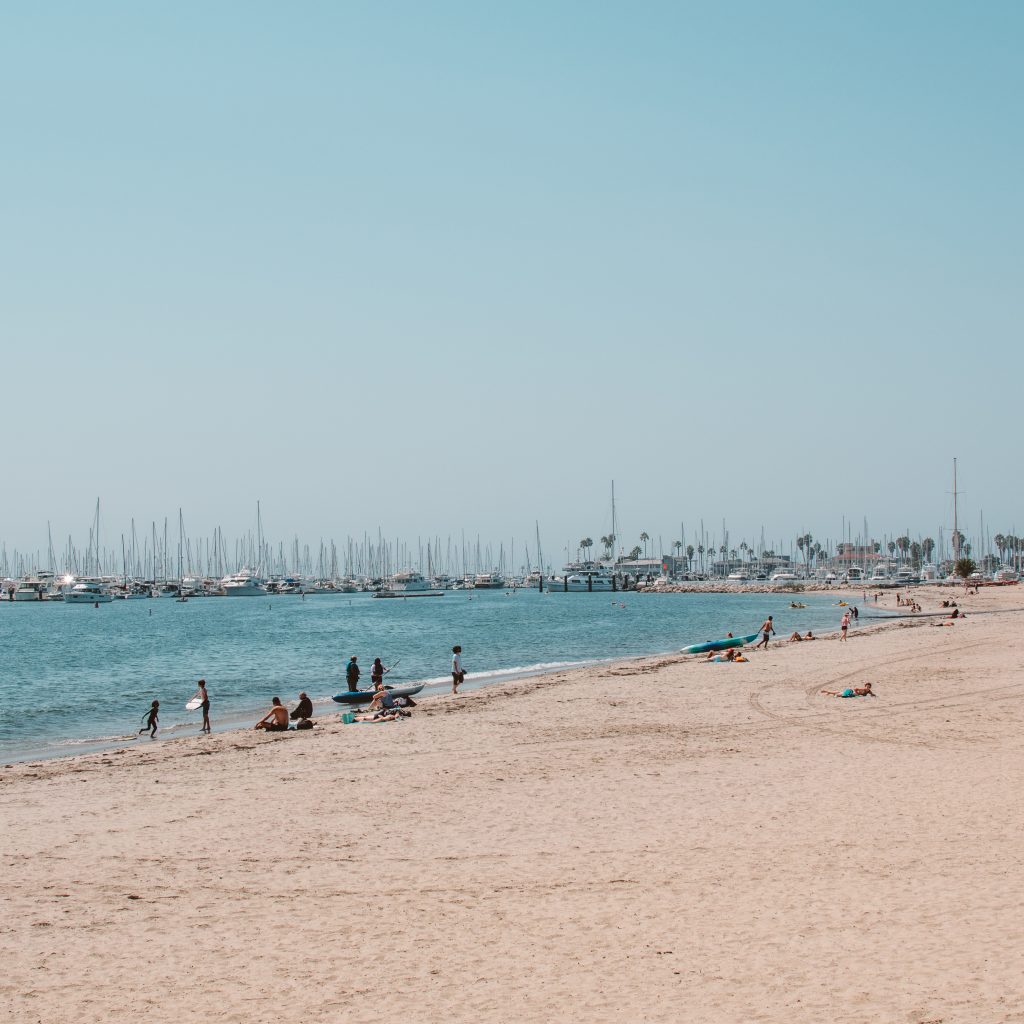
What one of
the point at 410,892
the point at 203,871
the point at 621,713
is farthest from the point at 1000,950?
the point at 621,713

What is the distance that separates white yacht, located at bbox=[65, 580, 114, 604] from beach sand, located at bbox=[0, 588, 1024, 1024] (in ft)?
513

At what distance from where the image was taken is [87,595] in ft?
550

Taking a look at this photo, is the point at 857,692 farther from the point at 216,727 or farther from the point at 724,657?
the point at 216,727

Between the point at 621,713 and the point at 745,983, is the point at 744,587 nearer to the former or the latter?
the point at 621,713

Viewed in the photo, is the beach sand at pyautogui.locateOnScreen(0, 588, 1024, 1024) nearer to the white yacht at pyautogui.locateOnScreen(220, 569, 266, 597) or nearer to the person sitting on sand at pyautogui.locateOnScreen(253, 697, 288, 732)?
the person sitting on sand at pyautogui.locateOnScreen(253, 697, 288, 732)

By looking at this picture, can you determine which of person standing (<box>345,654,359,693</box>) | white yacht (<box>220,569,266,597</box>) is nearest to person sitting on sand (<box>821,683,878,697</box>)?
person standing (<box>345,654,359,693</box>)

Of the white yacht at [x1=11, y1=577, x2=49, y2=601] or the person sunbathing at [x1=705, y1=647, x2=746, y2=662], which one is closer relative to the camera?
the person sunbathing at [x1=705, y1=647, x2=746, y2=662]

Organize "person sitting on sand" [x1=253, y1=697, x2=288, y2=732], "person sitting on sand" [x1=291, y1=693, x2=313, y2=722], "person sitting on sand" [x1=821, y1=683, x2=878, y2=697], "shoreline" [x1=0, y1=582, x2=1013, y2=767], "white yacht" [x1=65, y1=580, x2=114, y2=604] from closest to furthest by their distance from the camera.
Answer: "shoreline" [x1=0, y1=582, x2=1013, y2=767], "person sitting on sand" [x1=253, y1=697, x2=288, y2=732], "person sitting on sand" [x1=291, y1=693, x2=313, y2=722], "person sitting on sand" [x1=821, y1=683, x2=878, y2=697], "white yacht" [x1=65, y1=580, x2=114, y2=604]

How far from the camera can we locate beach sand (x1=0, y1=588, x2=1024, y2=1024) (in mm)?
8656

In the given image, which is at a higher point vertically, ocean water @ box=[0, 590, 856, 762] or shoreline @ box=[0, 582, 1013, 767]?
shoreline @ box=[0, 582, 1013, 767]

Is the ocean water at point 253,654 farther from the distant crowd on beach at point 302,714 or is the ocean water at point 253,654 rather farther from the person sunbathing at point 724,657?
the person sunbathing at point 724,657

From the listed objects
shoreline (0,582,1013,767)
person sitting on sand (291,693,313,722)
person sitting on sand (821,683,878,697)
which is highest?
person sitting on sand (291,693,313,722)

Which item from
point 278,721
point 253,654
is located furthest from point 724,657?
point 253,654

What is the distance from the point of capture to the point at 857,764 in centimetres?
1811
